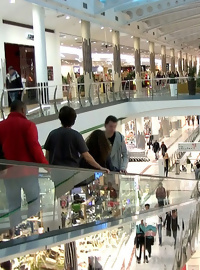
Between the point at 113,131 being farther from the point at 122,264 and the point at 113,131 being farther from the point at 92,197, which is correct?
the point at 122,264

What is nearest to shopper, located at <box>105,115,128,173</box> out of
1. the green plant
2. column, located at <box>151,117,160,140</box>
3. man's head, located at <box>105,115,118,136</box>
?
man's head, located at <box>105,115,118,136</box>

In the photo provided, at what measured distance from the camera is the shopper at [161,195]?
22.2ft

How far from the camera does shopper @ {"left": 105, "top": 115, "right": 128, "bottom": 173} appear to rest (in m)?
5.28

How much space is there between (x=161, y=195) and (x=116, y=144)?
6.36ft

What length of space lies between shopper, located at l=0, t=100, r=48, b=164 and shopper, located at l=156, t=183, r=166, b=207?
2926mm

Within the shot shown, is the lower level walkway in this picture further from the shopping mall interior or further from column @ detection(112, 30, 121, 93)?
column @ detection(112, 30, 121, 93)

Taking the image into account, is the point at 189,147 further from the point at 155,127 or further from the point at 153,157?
the point at 155,127

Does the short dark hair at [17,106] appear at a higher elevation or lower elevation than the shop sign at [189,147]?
higher

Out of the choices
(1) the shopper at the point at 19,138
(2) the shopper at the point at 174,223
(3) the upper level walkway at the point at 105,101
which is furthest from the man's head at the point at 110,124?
(3) the upper level walkway at the point at 105,101

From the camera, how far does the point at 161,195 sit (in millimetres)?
6980

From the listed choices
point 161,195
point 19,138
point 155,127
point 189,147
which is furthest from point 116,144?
point 155,127

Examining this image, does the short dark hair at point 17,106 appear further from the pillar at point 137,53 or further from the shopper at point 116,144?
the pillar at point 137,53

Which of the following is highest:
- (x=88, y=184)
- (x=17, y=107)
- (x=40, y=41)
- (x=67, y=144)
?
(x=40, y=41)

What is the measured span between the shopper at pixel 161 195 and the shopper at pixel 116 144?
1.42 m
